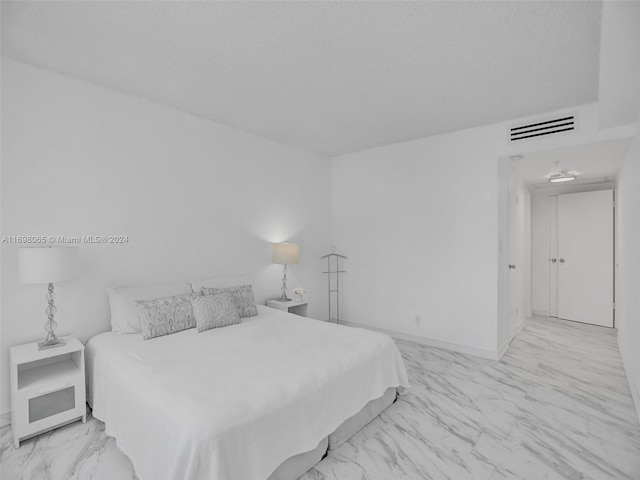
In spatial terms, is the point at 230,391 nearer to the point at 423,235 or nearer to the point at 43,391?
the point at 43,391

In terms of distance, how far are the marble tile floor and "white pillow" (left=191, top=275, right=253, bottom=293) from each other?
4.32ft

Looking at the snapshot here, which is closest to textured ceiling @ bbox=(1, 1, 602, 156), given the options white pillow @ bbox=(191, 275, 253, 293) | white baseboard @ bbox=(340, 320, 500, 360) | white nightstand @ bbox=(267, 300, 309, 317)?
white pillow @ bbox=(191, 275, 253, 293)

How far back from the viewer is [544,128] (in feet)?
11.1

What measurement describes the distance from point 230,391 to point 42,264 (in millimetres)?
1627

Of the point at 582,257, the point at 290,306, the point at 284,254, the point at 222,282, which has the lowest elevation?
the point at 290,306

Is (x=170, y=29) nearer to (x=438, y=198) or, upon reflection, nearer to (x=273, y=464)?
(x=273, y=464)

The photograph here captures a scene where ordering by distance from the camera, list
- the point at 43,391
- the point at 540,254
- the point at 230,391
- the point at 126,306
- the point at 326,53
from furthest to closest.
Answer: the point at 540,254 < the point at 126,306 < the point at 326,53 < the point at 43,391 < the point at 230,391

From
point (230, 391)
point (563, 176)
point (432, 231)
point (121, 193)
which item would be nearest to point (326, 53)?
point (121, 193)

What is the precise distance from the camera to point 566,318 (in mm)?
5441

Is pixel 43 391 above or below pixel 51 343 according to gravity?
below

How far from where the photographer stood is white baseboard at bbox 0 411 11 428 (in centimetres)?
235

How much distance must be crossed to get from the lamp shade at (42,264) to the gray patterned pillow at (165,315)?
2.02 ft

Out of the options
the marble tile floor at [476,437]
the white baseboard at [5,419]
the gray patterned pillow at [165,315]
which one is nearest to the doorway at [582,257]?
the marble tile floor at [476,437]

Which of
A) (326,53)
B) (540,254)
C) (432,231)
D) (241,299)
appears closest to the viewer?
(326,53)
